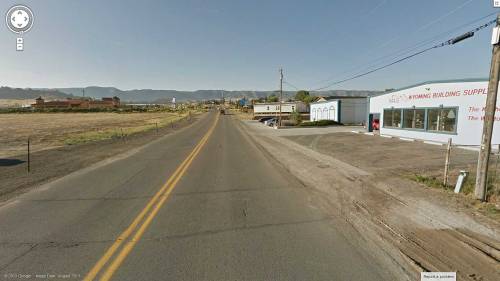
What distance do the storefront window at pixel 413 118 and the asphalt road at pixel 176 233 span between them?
54.5ft

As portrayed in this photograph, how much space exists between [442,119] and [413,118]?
279 cm

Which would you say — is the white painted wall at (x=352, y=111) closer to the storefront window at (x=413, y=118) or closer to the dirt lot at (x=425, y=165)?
the storefront window at (x=413, y=118)

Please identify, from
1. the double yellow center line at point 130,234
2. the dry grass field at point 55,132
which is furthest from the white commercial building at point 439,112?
the dry grass field at point 55,132

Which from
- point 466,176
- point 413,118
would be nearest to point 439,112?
point 413,118

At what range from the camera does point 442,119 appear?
61.3 feet

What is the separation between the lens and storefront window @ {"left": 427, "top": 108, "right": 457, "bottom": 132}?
17797 millimetres

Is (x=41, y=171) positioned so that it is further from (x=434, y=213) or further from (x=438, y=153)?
(x=438, y=153)

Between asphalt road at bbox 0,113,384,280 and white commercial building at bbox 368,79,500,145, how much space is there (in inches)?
579

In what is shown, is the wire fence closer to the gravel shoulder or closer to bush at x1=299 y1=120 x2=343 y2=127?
the gravel shoulder

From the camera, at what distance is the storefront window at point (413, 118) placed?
2053 cm

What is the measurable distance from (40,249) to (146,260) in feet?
6.62

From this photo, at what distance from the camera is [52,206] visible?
22.4 feet

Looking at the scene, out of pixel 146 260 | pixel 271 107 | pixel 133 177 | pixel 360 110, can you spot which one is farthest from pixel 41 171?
pixel 271 107

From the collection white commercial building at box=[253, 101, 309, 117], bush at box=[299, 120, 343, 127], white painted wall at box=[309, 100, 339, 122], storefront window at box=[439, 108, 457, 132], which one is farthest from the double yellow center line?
white commercial building at box=[253, 101, 309, 117]
